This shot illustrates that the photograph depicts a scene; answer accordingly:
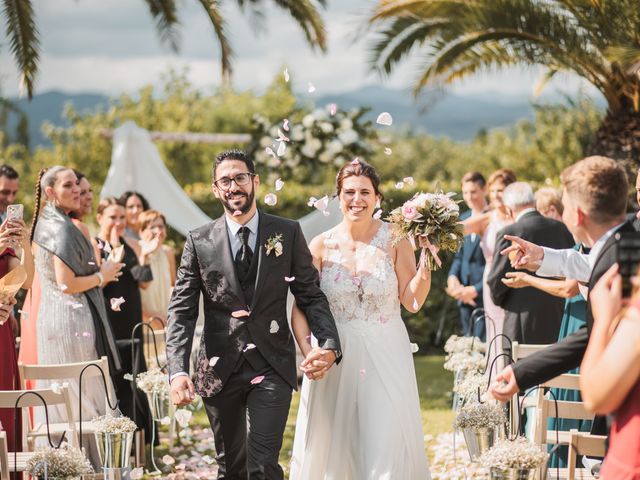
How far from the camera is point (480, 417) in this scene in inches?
211

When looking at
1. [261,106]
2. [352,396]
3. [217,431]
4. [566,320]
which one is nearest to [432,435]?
[566,320]

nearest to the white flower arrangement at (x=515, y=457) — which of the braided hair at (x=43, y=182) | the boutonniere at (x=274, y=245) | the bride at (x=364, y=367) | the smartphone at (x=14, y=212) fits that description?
the bride at (x=364, y=367)

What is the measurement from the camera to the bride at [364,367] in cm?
571

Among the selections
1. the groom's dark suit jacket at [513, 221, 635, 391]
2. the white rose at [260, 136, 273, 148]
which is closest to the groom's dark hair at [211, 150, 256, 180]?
the groom's dark suit jacket at [513, 221, 635, 391]

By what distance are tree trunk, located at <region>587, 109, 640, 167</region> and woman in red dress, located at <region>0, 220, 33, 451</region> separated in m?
8.28

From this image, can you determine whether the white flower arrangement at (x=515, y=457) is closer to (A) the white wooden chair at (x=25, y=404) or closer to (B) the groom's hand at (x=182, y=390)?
(B) the groom's hand at (x=182, y=390)

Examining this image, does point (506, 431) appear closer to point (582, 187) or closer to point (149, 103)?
point (582, 187)

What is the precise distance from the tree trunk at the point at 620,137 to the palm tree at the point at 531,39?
0.5 inches

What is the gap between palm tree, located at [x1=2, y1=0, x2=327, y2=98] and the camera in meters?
10.2

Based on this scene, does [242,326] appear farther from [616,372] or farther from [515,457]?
[616,372]

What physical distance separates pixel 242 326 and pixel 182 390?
48 cm

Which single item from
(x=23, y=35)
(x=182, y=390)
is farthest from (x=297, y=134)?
(x=182, y=390)

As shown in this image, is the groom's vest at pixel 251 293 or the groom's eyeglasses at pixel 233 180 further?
the groom's eyeglasses at pixel 233 180

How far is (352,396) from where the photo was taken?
19.2ft
